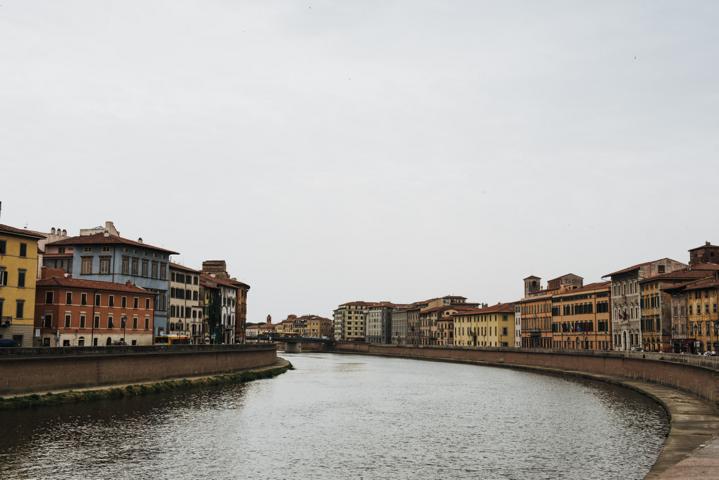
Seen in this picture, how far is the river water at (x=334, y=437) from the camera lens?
3556 centimetres

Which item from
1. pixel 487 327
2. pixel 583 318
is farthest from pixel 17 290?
pixel 487 327

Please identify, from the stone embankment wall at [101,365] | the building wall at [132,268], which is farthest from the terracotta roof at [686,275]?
the building wall at [132,268]

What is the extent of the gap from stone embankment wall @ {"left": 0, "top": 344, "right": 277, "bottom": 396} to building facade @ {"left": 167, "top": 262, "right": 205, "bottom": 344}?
72.2ft

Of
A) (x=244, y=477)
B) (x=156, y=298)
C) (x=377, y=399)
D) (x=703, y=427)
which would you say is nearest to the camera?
(x=244, y=477)

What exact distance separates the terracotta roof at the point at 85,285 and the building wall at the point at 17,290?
4.08 metres

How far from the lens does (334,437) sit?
46.0 metres

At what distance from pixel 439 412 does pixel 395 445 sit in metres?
17.0

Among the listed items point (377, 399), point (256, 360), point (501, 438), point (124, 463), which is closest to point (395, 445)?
point (501, 438)

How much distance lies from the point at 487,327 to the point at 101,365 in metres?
124

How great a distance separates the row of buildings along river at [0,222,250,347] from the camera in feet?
235

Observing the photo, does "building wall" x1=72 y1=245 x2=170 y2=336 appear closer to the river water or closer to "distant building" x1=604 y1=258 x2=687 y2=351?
the river water

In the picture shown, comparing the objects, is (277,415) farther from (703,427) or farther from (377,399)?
(703,427)

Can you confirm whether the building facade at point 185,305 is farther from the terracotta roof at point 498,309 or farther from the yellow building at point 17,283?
the terracotta roof at point 498,309

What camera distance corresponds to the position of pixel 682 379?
66.1 meters
